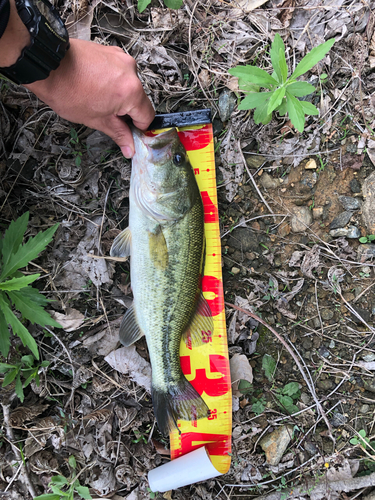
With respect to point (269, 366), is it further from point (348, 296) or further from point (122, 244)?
point (122, 244)

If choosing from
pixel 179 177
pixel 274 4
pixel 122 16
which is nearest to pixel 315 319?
pixel 179 177

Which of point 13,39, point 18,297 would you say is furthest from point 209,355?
point 13,39

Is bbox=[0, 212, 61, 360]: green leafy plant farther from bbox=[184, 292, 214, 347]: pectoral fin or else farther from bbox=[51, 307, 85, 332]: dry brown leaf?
bbox=[184, 292, 214, 347]: pectoral fin

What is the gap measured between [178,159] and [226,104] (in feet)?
3.08

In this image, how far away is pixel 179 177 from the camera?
2736 mm

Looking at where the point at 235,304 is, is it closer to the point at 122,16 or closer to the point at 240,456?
the point at 240,456

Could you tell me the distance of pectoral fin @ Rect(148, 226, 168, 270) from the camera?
2.74m

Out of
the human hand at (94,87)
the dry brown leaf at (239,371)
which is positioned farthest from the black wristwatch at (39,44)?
the dry brown leaf at (239,371)

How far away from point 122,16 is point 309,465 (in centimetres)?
471

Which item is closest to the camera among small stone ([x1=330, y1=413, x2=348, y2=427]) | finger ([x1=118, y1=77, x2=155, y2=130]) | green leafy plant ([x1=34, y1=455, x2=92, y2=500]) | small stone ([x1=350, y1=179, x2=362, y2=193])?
finger ([x1=118, y1=77, x2=155, y2=130])

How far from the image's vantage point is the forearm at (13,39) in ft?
6.64

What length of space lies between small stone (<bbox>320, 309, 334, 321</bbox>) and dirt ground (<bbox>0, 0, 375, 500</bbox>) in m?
0.02

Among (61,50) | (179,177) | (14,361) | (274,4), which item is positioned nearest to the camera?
(61,50)

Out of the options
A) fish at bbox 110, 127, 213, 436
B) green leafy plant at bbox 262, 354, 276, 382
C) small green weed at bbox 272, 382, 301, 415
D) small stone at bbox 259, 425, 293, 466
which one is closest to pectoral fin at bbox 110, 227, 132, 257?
fish at bbox 110, 127, 213, 436
